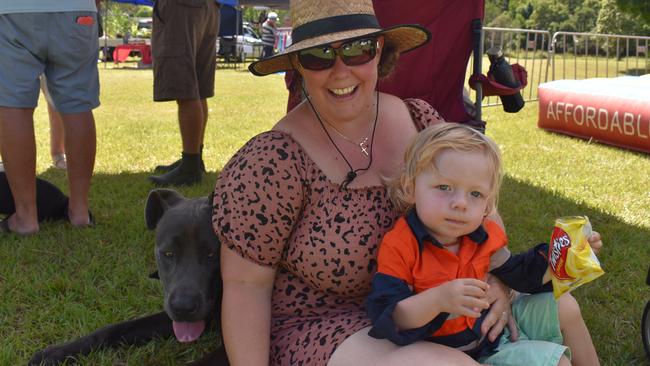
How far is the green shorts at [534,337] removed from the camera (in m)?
1.77

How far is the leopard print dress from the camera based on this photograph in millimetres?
1868

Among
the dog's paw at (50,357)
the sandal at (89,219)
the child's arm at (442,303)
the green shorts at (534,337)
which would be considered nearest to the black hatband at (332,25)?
the child's arm at (442,303)

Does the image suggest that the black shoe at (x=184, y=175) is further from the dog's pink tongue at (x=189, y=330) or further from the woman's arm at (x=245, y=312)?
the woman's arm at (x=245, y=312)

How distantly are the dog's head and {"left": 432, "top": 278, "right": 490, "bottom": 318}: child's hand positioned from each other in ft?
2.70

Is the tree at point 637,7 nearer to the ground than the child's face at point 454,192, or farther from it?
nearer to the ground

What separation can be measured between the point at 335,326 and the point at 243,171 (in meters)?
0.49

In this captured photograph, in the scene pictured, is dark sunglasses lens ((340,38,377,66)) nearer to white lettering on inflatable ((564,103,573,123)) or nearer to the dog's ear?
the dog's ear

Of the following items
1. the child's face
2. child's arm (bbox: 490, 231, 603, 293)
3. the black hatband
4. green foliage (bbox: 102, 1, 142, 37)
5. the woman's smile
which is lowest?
green foliage (bbox: 102, 1, 142, 37)

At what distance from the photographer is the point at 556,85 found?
776 cm

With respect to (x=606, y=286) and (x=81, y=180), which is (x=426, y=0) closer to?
(x=606, y=286)

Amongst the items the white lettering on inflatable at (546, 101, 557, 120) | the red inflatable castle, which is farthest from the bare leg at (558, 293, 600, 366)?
the white lettering on inflatable at (546, 101, 557, 120)

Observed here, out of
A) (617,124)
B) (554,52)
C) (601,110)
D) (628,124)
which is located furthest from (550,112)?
(554,52)

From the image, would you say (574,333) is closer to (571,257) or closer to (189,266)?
(571,257)

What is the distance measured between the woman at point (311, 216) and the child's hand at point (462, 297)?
0.78 ft
